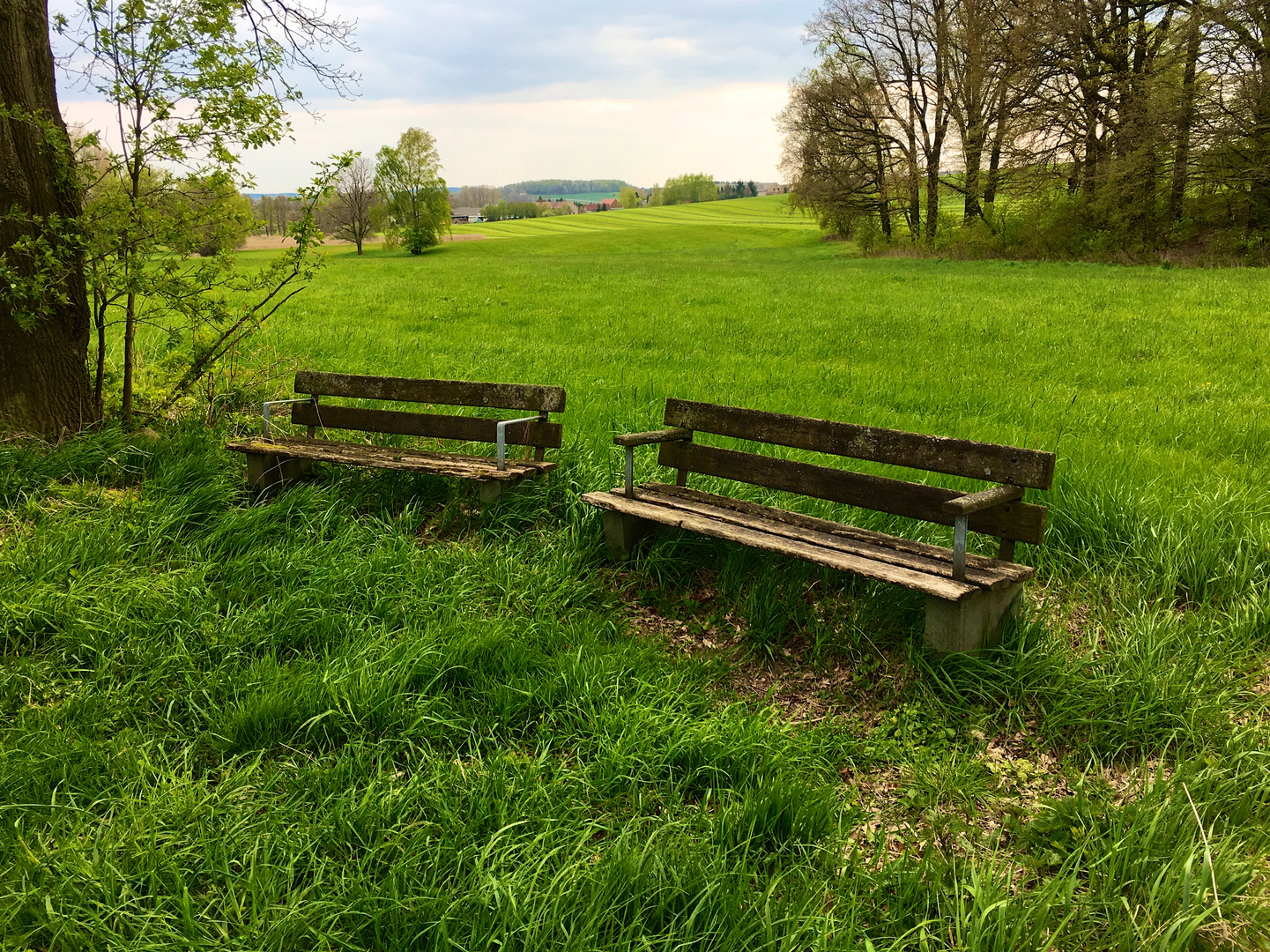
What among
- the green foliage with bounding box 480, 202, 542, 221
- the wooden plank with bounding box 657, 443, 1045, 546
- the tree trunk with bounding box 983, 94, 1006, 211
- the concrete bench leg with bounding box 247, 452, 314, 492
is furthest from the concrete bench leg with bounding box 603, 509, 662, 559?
the green foliage with bounding box 480, 202, 542, 221

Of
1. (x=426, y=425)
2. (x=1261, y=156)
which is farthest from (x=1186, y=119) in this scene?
(x=426, y=425)

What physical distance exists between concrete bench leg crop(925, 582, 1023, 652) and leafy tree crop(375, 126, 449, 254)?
217 ft

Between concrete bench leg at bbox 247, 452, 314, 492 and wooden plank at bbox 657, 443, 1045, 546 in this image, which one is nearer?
wooden plank at bbox 657, 443, 1045, 546

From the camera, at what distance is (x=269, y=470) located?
5.65 meters

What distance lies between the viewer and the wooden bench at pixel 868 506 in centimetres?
353

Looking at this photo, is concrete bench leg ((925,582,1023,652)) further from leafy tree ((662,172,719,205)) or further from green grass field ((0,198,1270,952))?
leafy tree ((662,172,719,205))

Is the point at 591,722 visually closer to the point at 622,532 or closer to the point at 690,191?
the point at 622,532

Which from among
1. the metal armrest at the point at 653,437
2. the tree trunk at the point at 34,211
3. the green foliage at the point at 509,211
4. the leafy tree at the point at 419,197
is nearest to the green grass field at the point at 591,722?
the tree trunk at the point at 34,211

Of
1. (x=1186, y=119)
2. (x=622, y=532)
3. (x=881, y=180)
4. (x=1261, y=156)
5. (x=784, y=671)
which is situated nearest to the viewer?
(x=784, y=671)

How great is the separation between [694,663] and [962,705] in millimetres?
1160

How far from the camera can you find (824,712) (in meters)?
3.55

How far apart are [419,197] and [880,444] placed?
6953 centimetres

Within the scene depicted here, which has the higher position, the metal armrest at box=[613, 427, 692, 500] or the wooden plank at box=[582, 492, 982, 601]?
the metal armrest at box=[613, 427, 692, 500]

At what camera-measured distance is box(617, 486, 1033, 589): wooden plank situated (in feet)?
11.9
